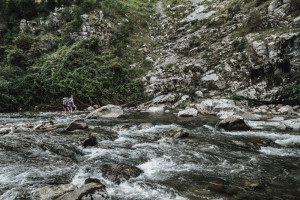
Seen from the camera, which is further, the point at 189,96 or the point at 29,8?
the point at 29,8

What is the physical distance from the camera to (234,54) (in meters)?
15.6

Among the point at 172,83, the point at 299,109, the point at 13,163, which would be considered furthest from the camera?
the point at 172,83

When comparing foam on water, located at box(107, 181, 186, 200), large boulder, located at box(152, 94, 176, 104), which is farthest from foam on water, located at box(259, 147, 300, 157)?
large boulder, located at box(152, 94, 176, 104)

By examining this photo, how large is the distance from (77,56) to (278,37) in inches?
673

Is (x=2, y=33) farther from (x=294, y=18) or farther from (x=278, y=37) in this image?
(x=294, y=18)

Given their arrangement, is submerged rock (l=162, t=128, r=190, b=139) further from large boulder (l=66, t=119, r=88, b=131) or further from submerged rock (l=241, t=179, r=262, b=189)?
large boulder (l=66, t=119, r=88, b=131)

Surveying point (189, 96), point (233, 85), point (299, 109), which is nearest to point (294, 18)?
point (233, 85)

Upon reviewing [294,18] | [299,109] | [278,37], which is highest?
[294,18]

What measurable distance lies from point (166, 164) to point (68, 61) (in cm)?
1588

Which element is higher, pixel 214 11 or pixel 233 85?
pixel 214 11

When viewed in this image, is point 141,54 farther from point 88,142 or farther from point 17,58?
point 88,142

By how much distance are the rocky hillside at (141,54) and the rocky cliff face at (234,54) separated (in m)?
0.07

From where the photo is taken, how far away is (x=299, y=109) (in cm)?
1089

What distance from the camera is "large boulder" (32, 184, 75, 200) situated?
2.67 metres
